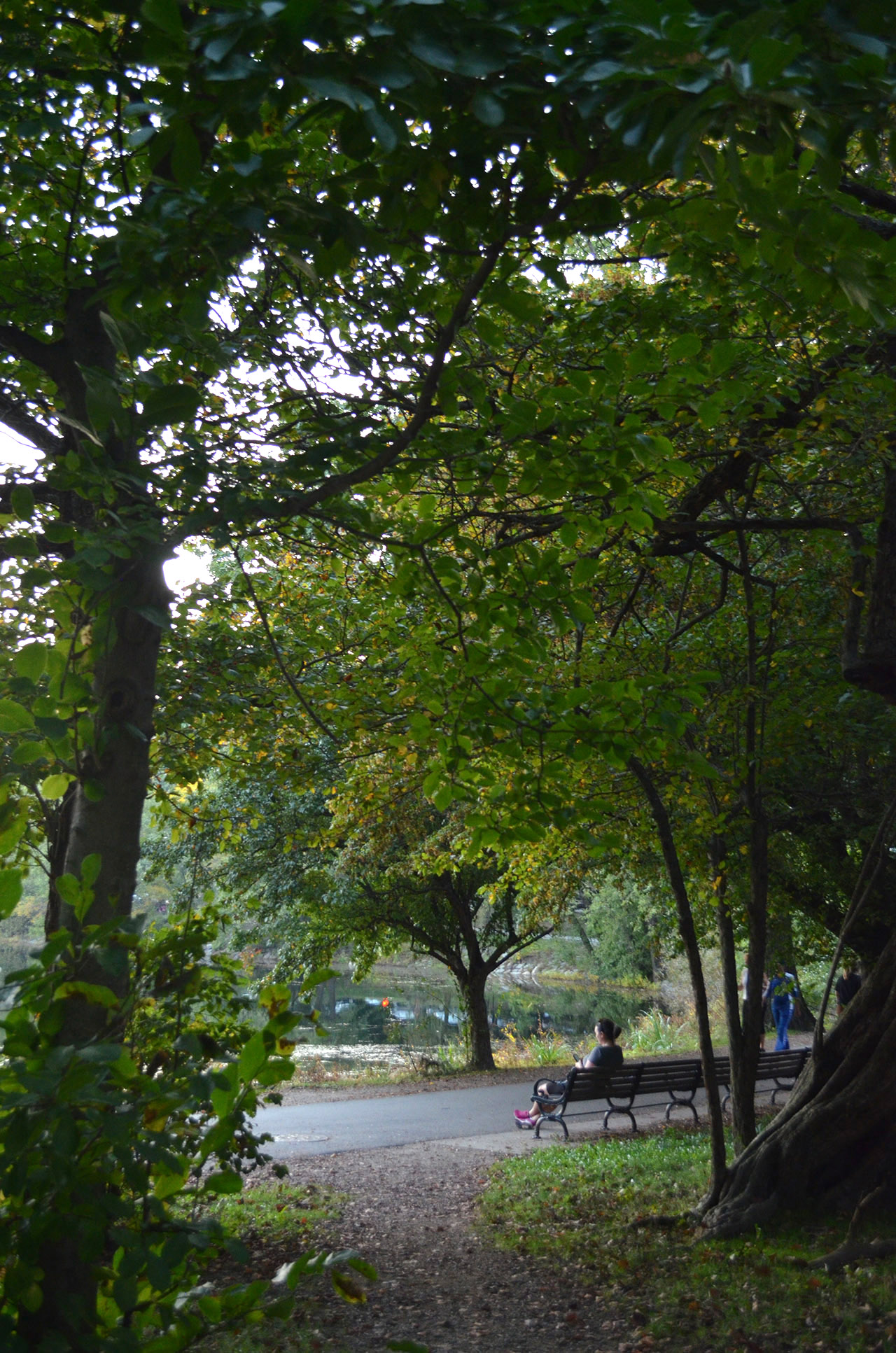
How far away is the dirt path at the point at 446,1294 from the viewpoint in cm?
518

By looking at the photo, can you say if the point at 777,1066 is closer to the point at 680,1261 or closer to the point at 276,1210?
the point at 680,1261

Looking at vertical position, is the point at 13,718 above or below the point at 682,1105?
above

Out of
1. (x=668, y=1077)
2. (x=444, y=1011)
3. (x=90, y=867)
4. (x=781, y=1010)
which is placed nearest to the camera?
(x=90, y=867)

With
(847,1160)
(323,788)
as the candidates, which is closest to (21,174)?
(847,1160)

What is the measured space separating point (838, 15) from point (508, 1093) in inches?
606

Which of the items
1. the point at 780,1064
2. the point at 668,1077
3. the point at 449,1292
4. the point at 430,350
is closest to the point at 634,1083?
the point at 668,1077

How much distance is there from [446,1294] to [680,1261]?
4.92 feet

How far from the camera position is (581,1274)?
6.12 meters

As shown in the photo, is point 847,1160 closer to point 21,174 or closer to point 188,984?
point 188,984

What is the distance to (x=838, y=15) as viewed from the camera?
1.79 meters

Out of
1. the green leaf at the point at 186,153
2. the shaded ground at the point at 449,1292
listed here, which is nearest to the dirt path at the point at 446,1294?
the shaded ground at the point at 449,1292

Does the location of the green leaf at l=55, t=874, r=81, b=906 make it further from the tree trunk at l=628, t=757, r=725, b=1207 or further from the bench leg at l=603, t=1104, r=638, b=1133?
the bench leg at l=603, t=1104, r=638, b=1133

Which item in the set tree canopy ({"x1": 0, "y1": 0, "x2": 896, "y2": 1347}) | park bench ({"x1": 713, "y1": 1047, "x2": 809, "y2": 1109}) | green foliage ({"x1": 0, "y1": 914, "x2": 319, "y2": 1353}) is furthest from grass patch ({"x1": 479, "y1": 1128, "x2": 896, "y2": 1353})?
green foliage ({"x1": 0, "y1": 914, "x2": 319, "y2": 1353})

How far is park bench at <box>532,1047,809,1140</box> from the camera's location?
10727 mm
